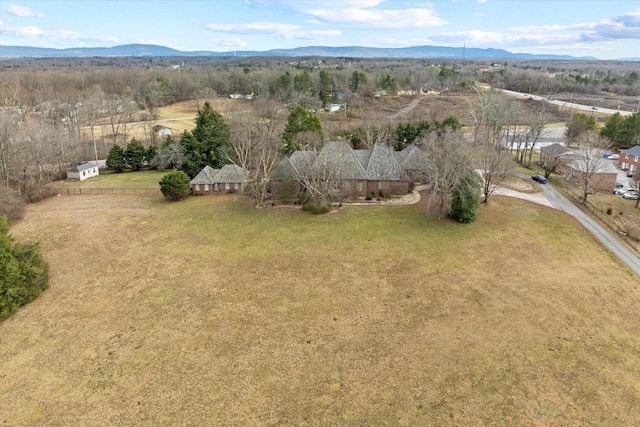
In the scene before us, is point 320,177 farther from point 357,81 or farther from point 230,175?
point 357,81

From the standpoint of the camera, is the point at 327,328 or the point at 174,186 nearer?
the point at 327,328

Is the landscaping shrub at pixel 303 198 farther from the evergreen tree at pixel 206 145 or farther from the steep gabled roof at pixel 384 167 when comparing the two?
the evergreen tree at pixel 206 145

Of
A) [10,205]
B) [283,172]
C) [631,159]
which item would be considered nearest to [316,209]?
[283,172]

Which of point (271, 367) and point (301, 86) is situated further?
point (301, 86)

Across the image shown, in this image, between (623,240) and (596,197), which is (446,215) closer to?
(623,240)

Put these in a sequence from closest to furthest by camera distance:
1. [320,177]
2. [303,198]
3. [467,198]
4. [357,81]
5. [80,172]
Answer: [467,198]
[320,177]
[303,198]
[80,172]
[357,81]

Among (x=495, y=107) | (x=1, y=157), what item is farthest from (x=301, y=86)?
(x=1, y=157)

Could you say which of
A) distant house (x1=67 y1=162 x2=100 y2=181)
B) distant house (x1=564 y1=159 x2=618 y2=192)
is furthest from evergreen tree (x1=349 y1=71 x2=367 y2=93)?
distant house (x1=67 y1=162 x2=100 y2=181)

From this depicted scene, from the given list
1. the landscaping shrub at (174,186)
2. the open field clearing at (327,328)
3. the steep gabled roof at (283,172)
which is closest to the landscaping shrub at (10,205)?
the open field clearing at (327,328)
